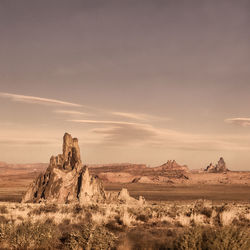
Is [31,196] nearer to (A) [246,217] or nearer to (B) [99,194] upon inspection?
(B) [99,194]

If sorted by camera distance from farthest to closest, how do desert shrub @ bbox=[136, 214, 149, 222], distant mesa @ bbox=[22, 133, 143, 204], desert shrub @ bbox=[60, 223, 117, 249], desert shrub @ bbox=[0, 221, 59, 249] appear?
distant mesa @ bbox=[22, 133, 143, 204]
desert shrub @ bbox=[136, 214, 149, 222]
desert shrub @ bbox=[0, 221, 59, 249]
desert shrub @ bbox=[60, 223, 117, 249]

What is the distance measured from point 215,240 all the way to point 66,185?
34192 millimetres

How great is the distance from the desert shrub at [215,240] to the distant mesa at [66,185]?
1185 inches

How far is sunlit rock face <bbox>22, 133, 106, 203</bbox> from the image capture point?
38875 millimetres

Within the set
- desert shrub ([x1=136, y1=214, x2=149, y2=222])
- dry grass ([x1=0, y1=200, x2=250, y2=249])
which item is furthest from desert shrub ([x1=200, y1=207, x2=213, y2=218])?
desert shrub ([x1=136, y1=214, x2=149, y2=222])

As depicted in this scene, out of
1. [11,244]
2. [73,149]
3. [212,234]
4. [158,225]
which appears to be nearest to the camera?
[212,234]

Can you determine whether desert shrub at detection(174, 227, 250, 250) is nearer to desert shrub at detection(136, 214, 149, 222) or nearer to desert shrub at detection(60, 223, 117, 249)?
desert shrub at detection(60, 223, 117, 249)

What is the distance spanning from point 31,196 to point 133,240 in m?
31.3

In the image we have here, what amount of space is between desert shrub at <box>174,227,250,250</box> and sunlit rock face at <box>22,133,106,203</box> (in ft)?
99.0

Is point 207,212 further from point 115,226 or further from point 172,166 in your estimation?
point 172,166

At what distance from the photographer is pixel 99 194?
40.5m

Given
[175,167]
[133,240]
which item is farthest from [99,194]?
[175,167]

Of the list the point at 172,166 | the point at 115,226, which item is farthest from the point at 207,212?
the point at 172,166

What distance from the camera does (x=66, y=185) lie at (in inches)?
1585
